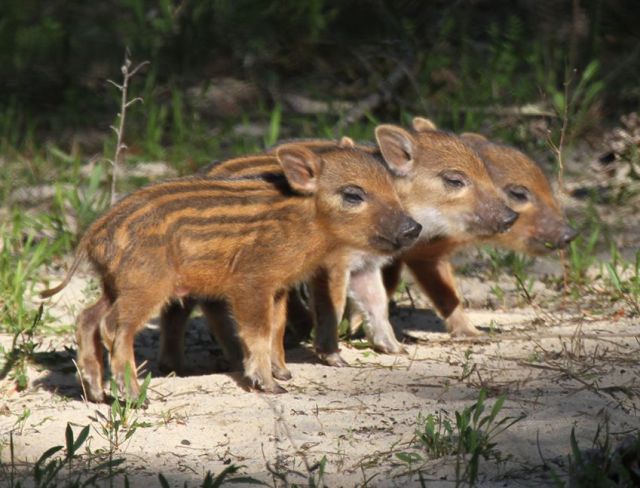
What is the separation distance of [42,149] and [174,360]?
338 cm

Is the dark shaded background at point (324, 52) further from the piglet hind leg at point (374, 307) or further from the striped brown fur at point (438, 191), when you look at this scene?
the piglet hind leg at point (374, 307)

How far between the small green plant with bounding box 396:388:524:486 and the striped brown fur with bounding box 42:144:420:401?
1.18 metres

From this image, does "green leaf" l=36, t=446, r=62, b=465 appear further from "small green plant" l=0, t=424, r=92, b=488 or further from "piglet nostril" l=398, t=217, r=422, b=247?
A: "piglet nostril" l=398, t=217, r=422, b=247

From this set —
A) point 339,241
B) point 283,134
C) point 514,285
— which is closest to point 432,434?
point 339,241

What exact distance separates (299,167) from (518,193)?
4.77ft

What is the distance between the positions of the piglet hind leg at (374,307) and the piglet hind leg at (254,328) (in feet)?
2.47

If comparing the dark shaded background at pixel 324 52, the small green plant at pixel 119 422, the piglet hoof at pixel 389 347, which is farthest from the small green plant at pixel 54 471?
the dark shaded background at pixel 324 52

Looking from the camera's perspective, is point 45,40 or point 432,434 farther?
point 45,40

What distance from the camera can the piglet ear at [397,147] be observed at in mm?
6184

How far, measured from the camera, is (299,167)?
5598mm

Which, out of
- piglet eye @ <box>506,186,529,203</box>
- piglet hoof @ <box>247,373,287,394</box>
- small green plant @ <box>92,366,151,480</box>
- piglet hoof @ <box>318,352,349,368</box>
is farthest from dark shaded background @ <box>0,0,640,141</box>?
small green plant @ <box>92,366,151,480</box>

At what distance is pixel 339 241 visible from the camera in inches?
226

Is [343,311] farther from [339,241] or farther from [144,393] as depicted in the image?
[144,393]

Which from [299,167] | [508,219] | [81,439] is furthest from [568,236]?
[81,439]
